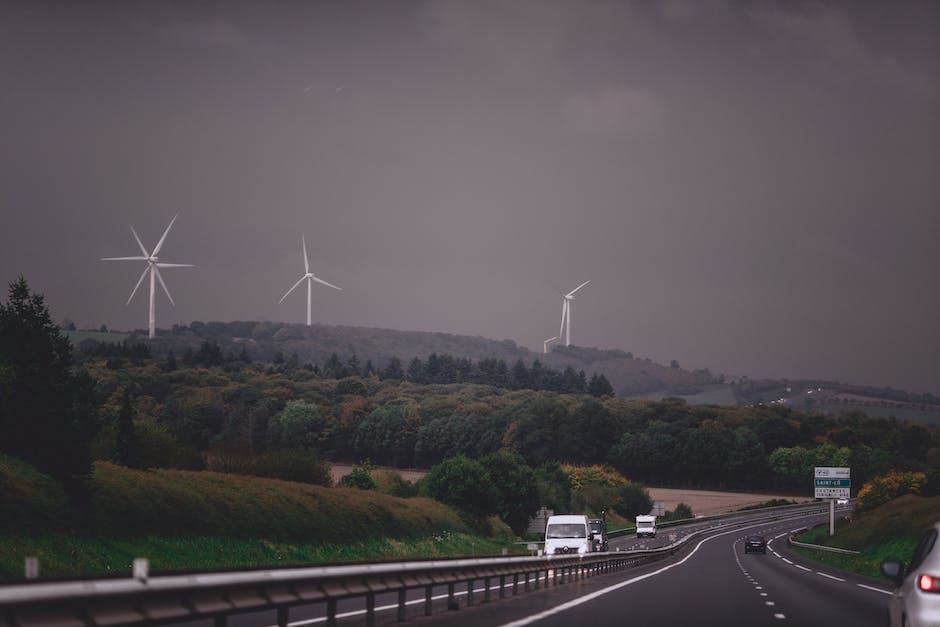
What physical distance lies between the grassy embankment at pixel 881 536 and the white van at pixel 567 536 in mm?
12285

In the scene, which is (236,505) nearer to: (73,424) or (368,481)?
(73,424)

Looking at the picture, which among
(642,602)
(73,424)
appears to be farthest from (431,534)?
(642,602)

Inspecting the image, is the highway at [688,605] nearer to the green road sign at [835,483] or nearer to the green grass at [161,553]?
the green grass at [161,553]

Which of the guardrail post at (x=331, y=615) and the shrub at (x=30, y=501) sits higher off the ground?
the guardrail post at (x=331, y=615)

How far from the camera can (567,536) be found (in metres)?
51.1

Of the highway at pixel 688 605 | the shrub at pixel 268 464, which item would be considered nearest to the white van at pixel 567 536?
the highway at pixel 688 605

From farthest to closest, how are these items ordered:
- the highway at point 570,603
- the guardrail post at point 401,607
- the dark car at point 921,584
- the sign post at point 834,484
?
the sign post at point 834,484 → the guardrail post at point 401,607 → the highway at point 570,603 → the dark car at point 921,584

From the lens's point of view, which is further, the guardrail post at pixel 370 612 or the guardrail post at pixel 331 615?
the guardrail post at pixel 370 612

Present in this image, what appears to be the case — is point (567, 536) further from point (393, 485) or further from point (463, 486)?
point (463, 486)

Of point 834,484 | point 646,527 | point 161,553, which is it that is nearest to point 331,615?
→ point 161,553

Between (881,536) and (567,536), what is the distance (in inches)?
1469

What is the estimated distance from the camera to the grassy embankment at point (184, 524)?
39.3 m

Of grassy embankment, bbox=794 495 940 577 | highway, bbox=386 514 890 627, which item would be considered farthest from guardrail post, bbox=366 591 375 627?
grassy embankment, bbox=794 495 940 577

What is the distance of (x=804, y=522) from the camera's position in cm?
15925
